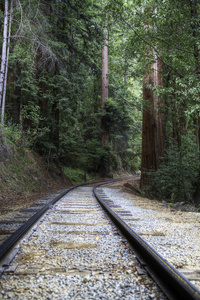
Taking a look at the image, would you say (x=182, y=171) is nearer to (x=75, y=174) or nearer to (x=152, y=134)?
(x=152, y=134)

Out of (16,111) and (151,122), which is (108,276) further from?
(16,111)

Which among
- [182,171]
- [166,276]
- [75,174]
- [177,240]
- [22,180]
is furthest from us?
[75,174]

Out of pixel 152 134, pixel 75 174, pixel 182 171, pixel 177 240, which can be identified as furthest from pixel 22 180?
pixel 75 174

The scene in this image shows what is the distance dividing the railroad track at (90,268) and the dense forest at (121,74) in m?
4.35

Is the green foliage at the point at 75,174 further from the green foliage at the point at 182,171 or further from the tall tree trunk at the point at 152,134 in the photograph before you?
the green foliage at the point at 182,171

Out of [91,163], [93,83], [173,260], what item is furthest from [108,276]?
[93,83]

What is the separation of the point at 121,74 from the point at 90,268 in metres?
10.5

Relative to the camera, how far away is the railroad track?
4.99 ft

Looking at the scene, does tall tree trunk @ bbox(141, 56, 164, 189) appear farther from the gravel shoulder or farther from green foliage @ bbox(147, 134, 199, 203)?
the gravel shoulder

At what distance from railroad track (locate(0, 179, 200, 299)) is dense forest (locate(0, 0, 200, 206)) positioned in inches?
171

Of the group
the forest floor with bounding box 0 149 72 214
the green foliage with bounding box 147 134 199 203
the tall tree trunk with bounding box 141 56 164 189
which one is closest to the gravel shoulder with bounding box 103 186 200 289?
the forest floor with bounding box 0 149 72 214

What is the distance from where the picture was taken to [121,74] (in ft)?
36.7

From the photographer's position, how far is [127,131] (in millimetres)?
23203

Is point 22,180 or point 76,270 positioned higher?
point 22,180
